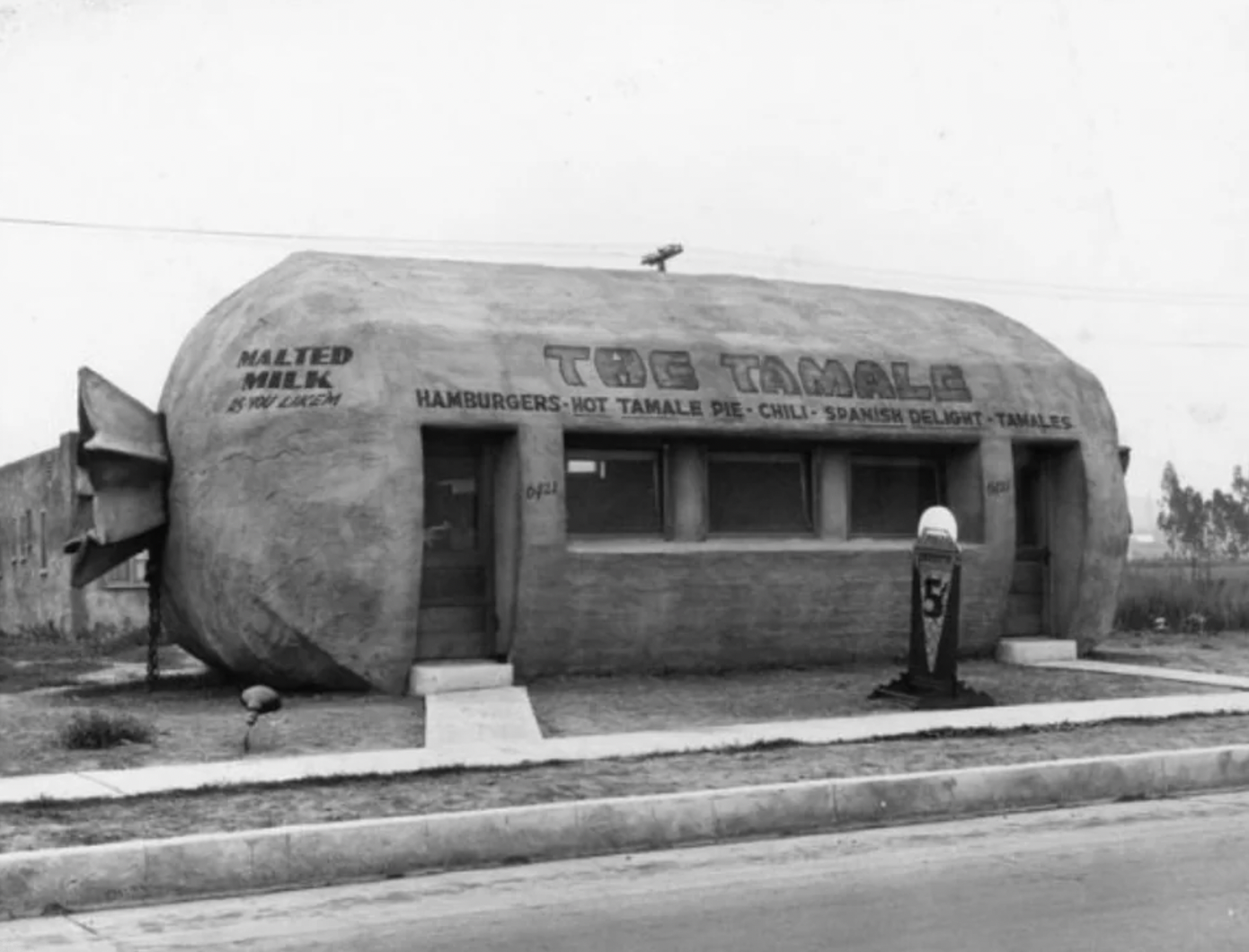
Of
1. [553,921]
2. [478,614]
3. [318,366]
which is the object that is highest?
[318,366]

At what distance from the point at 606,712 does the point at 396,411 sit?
3.38 m

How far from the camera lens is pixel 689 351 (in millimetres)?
15773

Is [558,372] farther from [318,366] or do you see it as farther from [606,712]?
[606,712]

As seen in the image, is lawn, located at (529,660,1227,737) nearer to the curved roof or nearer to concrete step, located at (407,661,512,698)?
concrete step, located at (407,661,512,698)

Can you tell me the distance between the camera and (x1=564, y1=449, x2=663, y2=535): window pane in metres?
15.4

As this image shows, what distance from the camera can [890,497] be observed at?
17.1m

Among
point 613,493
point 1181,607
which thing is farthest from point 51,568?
point 1181,607

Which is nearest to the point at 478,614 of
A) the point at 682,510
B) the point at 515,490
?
the point at 515,490

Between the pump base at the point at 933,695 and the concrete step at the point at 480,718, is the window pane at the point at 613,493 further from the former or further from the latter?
the pump base at the point at 933,695

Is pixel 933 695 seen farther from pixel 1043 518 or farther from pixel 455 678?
pixel 1043 518

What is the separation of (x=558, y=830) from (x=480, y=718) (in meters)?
4.13

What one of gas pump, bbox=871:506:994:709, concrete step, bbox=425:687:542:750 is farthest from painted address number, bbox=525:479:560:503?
gas pump, bbox=871:506:994:709

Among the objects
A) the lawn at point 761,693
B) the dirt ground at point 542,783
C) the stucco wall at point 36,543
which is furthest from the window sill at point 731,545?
the stucco wall at point 36,543

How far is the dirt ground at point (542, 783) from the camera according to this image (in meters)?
8.52
